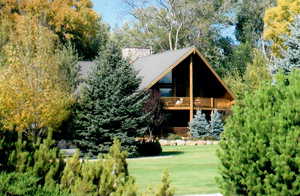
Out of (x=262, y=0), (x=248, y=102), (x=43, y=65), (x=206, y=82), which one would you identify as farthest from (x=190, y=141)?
(x=262, y=0)

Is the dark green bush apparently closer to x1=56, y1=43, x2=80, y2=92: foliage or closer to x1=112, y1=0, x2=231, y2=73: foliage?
x1=56, y1=43, x2=80, y2=92: foliage

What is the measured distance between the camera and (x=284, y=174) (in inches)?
311

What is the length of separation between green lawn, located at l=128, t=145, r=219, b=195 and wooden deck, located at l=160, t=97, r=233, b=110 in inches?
576

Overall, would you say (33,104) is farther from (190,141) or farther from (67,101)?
(190,141)

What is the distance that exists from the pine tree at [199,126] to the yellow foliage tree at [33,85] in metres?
15.2

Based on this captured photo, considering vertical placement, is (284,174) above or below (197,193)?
above

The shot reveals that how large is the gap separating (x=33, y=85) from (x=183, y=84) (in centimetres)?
1997

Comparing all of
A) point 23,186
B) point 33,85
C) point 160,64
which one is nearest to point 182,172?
point 33,85

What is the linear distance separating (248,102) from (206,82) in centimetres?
3265

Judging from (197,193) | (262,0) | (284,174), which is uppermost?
(262,0)

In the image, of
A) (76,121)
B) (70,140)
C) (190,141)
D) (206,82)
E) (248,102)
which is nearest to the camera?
(248,102)

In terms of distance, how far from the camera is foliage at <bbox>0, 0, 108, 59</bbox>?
44.3 meters

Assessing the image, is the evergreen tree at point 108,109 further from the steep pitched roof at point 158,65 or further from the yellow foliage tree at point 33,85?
the steep pitched roof at point 158,65

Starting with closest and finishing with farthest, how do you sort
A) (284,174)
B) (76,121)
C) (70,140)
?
(284,174) < (76,121) < (70,140)
